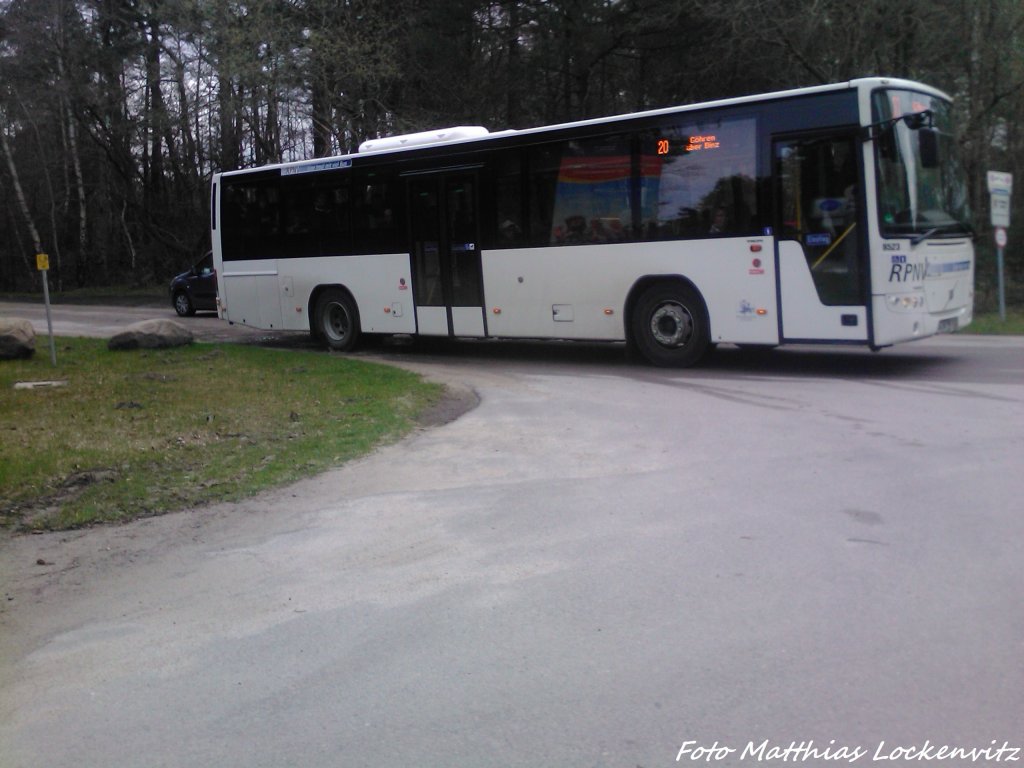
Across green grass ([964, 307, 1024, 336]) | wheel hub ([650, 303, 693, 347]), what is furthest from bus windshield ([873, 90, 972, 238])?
green grass ([964, 307, 1024, 336])

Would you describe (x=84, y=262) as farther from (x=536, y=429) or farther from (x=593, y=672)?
(x=593, y=672)

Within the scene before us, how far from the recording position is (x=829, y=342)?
1255cm

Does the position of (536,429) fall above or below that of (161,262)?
below

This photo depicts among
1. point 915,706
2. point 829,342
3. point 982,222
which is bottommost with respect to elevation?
point 915,706

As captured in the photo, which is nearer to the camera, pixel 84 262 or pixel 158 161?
pixel 158 161

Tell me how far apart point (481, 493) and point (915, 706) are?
13.8 ft

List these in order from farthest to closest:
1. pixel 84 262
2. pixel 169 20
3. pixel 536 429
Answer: pixel 84 262
pixel 169 20
pixel 536 429

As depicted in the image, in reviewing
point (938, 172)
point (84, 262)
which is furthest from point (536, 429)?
point (84, 262)

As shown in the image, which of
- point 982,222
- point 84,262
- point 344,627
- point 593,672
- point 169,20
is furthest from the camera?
point 84,262

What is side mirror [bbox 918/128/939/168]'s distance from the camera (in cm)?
1193

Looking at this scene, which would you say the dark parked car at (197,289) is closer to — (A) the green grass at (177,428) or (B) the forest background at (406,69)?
(B) the forest background at (406,69)

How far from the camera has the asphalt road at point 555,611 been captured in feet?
13.5

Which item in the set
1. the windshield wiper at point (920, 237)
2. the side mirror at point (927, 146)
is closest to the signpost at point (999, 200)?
the windshield wiper at point (920, 237)

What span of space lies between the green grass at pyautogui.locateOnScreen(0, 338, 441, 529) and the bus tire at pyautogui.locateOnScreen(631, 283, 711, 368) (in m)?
3.24
